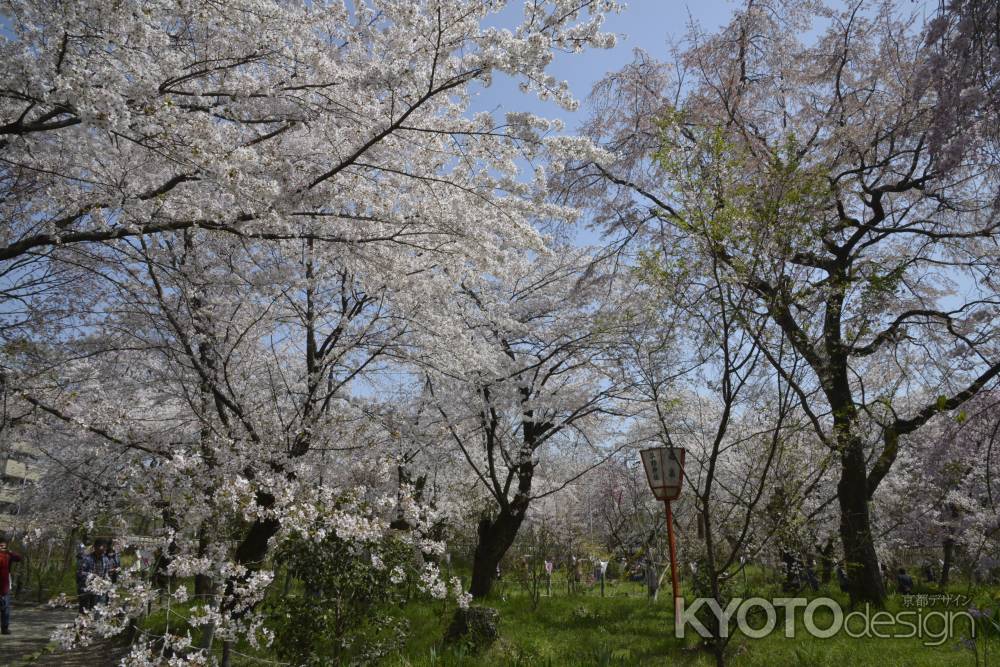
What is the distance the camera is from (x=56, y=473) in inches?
394

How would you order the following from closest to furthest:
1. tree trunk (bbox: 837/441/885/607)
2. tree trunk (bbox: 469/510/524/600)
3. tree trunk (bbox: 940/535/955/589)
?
tree trunk (bbox: 837/441/885/607), tree trunk (bbox: 469/510/524/600), tree trunk (bbox: 940/535/955/589)

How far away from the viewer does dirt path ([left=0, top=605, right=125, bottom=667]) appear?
24.9ft

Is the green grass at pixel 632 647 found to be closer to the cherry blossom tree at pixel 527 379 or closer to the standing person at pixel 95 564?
the standing person at pixel 95 564

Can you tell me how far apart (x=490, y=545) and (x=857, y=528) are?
18.7 feet

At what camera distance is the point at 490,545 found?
10164 millimetres

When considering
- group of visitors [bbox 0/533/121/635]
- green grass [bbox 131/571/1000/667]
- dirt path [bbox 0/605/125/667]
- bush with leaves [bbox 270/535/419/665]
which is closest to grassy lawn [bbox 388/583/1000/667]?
green grass [bbox 131/571/1000/667]

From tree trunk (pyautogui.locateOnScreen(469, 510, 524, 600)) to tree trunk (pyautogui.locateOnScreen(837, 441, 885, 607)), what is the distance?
192 inches

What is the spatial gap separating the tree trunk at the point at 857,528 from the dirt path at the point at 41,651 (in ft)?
31.9

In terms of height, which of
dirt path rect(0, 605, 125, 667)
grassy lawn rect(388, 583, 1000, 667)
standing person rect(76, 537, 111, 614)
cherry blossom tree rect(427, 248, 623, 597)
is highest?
cherry blossom tree rect(427, 248, 623, 597)

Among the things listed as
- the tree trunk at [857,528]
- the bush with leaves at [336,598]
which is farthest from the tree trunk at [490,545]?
the tree trunk at [857,528]

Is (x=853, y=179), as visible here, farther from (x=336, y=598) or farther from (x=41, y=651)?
(x=41, y=651)

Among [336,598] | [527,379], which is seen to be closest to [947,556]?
[527,379]

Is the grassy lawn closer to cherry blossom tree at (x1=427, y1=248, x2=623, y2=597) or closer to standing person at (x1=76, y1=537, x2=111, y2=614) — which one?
cherry blossom tree at (x1=427, y1=248, x2=623, y2=597)

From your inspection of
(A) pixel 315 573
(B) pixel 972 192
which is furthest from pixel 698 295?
(B) pixel 972 192
